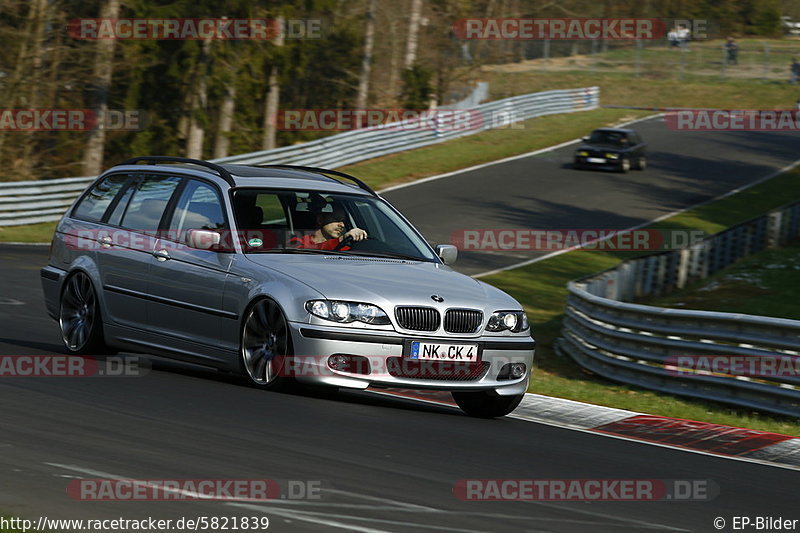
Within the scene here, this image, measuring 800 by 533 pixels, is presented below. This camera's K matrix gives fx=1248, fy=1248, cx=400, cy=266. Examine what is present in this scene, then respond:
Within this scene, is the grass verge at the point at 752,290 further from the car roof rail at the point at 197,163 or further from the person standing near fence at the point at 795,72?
the person standing near fence at the point at 795,72

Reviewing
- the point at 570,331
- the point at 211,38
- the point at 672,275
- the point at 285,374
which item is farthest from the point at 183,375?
the point at 211,38

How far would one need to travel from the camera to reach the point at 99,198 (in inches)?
431

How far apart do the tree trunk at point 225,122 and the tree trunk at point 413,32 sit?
311 inches

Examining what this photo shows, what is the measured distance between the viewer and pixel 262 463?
6.65 metres

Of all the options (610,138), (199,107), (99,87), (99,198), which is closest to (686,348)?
(99,198)

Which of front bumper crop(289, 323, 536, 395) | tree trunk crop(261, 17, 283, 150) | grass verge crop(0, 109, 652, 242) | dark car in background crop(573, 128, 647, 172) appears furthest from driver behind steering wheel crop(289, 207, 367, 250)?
tree trunk crop(261, 17, 283, 150)

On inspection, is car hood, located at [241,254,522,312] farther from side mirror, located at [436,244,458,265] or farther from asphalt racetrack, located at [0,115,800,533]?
asphalt racetrack, located at [0,115,800,533]

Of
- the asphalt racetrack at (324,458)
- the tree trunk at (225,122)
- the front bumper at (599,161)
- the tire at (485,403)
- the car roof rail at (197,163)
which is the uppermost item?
the car roof rail at (197,163)

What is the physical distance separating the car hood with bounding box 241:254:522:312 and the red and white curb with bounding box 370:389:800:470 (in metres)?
1.07

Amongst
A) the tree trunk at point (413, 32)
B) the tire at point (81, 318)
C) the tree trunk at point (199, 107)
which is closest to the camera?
the tire at point (81, 318)

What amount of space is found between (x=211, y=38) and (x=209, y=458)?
38.5m

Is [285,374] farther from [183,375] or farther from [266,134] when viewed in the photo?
[266,134]

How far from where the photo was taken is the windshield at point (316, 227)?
949 centimetres

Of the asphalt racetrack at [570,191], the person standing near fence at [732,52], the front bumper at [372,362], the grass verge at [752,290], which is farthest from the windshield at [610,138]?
the person standing near fence at [732,52]
